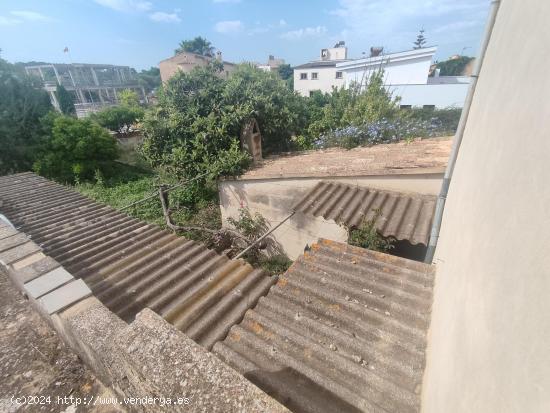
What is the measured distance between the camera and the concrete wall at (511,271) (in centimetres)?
59

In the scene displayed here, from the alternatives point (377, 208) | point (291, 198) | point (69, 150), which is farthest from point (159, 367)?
point (69, 150)

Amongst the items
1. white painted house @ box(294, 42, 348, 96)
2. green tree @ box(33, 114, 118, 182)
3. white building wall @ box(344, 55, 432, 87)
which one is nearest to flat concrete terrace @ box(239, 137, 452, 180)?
green tree @ box(33, 114, 118, 182)

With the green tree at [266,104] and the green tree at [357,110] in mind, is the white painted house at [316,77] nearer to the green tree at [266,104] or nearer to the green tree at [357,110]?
the green tree at [357,110]

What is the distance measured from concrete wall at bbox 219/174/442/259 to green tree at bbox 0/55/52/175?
1375 cm

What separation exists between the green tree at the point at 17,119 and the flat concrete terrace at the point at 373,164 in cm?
1468

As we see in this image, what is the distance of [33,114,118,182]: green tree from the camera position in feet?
46.7

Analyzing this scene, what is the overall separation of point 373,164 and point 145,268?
5062 mm

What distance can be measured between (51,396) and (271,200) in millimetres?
5803

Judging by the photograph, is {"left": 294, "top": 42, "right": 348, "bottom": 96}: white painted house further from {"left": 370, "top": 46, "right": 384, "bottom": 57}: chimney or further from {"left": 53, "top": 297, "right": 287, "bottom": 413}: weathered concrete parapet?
{"left": 53, "top": 297, "right": 287, "bottom": 413}: weathered concrete parapet

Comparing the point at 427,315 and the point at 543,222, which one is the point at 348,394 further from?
the point at 543,222

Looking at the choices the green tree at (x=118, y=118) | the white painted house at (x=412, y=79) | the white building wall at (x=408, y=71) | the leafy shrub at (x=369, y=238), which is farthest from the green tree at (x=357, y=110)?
the green tree at (x=118, y=118)

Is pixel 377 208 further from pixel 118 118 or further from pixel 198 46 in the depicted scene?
pixel 198 46

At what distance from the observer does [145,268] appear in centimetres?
363

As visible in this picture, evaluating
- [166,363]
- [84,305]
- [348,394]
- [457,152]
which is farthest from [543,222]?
[457,152]
